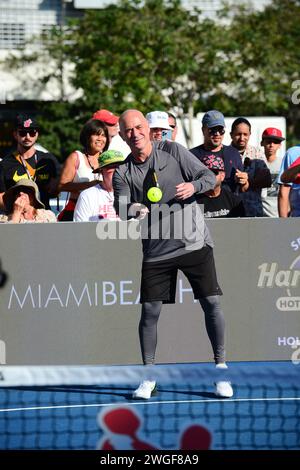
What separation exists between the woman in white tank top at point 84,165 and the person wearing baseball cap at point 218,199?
911mm

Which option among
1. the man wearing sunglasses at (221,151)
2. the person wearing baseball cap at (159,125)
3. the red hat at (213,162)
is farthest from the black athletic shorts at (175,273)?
the person wearing baseball cap at (159,125)

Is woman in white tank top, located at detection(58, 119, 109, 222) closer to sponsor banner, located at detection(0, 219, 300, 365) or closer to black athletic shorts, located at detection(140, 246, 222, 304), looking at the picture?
sponsor banner, located at detection(0, 219, 300, 365)

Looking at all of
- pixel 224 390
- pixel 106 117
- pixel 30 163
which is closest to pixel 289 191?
pixel 106 117

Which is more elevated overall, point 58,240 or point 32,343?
point 58,240

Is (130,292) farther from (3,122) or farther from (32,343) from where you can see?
(3,122)

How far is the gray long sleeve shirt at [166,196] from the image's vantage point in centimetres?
671

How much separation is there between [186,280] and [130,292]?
0.44 meters

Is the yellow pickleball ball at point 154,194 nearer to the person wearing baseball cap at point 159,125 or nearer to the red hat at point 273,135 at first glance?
the person wearing baseball cap at point 159,125

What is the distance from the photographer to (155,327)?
22.5 feet

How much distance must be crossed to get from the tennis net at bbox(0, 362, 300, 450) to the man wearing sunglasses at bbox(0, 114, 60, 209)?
1.74 meters

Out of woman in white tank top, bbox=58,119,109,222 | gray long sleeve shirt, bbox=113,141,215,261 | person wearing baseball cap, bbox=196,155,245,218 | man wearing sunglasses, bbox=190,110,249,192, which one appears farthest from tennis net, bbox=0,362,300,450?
man wearing sunglasses, bbox=190,110,249,192

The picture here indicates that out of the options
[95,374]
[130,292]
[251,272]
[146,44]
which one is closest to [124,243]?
[130,292]

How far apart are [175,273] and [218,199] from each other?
1.18 m

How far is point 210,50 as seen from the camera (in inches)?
1130
